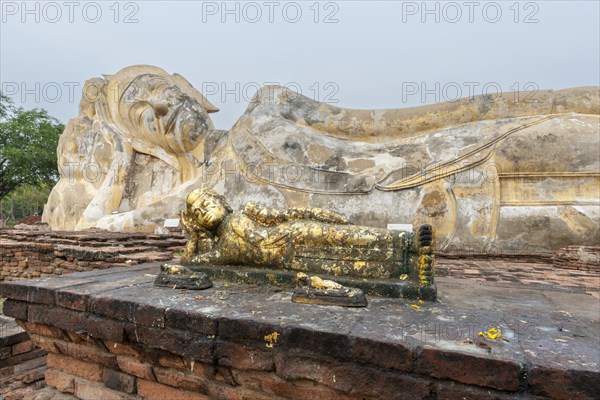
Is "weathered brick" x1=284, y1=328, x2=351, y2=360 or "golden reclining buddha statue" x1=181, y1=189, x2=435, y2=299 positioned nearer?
"weathered brick" x1=284, y1=328, x2=351, y2=360

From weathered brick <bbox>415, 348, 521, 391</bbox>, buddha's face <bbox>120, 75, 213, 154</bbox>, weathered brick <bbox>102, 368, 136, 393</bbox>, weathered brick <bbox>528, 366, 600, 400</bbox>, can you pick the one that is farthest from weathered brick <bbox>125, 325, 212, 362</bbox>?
buddha's face <bbox>120, 75, 213, 154</bbox>

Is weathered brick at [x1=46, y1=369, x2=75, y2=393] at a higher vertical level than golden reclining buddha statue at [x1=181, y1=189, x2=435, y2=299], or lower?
lower

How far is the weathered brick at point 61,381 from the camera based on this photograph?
2.24 metres

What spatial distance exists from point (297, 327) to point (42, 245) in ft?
17.0

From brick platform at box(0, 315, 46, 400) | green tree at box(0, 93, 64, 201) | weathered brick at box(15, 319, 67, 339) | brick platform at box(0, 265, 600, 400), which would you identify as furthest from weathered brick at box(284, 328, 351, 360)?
green tree at box(0, 93, 64, 201)

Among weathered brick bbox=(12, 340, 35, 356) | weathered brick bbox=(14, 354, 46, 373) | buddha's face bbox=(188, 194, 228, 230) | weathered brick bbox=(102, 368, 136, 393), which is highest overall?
buddha's face bbox=(188, 194, 228, 230)

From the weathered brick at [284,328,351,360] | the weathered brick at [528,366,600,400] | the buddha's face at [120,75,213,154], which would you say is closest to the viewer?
the weathered brick at [528,366,600,400]

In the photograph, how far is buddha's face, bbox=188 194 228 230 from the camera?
2.55 metres

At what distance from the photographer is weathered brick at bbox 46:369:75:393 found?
7.36ft

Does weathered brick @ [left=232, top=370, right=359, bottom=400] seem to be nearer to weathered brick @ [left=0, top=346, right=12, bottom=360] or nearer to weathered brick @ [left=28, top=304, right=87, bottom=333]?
weathered brick @ [left=28, top=304, right=87, bottom=333]

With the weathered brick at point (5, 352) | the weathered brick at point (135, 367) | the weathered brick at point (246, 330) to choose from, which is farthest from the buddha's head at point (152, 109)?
the weathered brick at point (246, 330)

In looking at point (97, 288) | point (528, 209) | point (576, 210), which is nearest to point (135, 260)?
point (97, 288)

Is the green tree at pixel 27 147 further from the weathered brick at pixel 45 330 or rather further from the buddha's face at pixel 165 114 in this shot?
the weathered brick at pixel 45 330

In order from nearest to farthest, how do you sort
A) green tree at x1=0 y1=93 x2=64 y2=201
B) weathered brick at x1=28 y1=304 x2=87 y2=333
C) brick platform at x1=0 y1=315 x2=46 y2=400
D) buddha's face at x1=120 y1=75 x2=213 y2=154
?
1. weathered brick at x1=28 y1=304 x2=87 y2=333
2. brick platform at x1=0 y1=315 x2=46 y2=400
3. buddha's face at x1=120 y1=75 x2=213 y2=154
4. green tree at x1=0 y1=93 x2=64 y2=201
